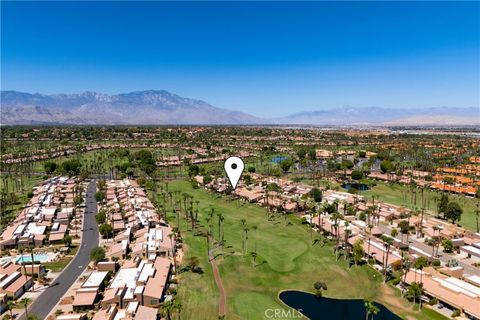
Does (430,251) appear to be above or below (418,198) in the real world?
below

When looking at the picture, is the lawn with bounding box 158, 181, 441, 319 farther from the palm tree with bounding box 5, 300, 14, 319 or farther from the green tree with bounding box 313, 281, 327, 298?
the palm tree with bounding box 5, 300, 14, 319

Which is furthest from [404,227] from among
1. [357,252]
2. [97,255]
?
[97,255]

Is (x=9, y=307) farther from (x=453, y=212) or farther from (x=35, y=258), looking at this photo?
(x=453, y=212)

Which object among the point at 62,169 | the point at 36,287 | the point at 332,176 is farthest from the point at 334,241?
the point at 62,169

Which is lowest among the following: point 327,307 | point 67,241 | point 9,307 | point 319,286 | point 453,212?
point 327,307

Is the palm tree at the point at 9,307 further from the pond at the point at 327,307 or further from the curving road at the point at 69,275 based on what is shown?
the pond at the point at 327,307

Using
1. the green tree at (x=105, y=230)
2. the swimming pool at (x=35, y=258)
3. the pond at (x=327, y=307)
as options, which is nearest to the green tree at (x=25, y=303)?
the swimming pool at (x=35, y=258)
